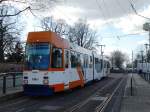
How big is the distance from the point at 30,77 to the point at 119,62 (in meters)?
168

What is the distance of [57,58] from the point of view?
23.5 metres

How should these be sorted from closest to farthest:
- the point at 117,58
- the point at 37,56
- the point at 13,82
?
the point at 37,56
the point at 13,82
the point at 117,58

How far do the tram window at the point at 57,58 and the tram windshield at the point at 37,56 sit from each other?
1.27 feet

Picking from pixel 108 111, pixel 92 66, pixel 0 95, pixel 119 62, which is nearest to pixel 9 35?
pixel 92 66

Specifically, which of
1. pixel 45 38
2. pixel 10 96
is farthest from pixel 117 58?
pixel 10 96

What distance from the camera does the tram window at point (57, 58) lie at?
2317 centimetres

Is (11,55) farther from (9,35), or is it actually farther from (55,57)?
(55,57)

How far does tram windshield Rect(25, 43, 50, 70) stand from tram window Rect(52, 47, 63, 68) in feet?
1.27

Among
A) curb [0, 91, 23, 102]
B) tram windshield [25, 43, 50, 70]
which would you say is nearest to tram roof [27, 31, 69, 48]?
tram windshield [25, 43, 50, 70]

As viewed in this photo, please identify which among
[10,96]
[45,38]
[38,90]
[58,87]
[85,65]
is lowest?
[10,96]

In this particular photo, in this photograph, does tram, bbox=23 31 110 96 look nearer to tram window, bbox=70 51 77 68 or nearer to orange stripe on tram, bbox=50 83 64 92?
orange stripe on tram, bbox=50 83 64 92

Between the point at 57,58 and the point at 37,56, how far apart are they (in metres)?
1.17

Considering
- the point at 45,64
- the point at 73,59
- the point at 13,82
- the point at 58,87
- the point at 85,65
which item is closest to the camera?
the point at 45,64

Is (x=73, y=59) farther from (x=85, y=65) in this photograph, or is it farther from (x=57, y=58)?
(x=85, y=65)
